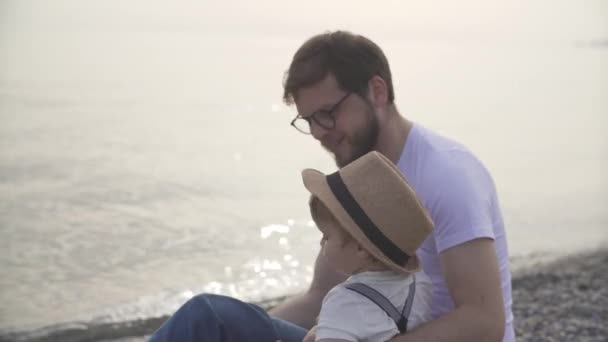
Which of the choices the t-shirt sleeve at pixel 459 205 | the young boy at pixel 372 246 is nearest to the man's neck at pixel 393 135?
the t-shirt sleeve at pixel 459 205

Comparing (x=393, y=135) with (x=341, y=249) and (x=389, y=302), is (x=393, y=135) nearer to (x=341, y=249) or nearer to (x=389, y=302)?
(x=341, y=249)

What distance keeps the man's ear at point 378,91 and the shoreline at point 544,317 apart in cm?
273

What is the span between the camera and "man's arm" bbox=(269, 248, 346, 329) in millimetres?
3137

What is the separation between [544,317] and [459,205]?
11.1 ft

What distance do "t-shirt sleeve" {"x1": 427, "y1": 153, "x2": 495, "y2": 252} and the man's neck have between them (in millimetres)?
280

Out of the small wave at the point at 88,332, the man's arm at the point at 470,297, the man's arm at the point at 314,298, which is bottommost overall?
the small wave at the point at 88,332

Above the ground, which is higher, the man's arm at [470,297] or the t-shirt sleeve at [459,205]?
the t-shirt sleeve at [459,205]

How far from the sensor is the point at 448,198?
2.39 m

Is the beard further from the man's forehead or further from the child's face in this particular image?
the child's face

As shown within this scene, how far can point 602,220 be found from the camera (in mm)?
9102

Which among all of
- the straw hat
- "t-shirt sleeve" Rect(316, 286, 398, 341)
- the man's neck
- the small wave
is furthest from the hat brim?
the small wave

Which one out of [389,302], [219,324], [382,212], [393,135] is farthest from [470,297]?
[219,324]

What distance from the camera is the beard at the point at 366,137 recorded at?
2.79 meters

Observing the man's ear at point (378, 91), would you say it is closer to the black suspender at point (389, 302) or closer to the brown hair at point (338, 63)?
the brown hair at point (338, 63)
